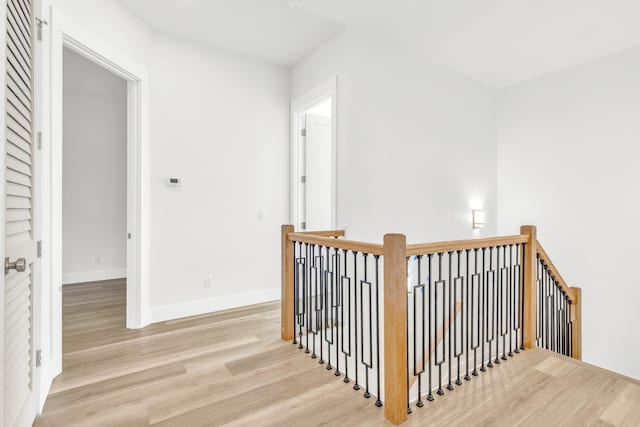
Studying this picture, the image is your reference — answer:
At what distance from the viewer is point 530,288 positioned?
2.66 m

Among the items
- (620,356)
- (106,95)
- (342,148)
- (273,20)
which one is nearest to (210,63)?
(273,20)

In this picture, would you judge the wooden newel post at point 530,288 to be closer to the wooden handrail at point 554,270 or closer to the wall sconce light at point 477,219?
the wooden handrail at point 554,270

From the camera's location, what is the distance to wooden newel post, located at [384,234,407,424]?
5.73 ft

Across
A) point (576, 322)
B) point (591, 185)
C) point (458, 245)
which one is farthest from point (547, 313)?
point (458, 245)

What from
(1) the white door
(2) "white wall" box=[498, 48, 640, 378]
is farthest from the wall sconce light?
(1) the white door

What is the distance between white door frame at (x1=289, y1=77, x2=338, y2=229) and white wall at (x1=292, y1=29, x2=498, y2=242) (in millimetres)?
72

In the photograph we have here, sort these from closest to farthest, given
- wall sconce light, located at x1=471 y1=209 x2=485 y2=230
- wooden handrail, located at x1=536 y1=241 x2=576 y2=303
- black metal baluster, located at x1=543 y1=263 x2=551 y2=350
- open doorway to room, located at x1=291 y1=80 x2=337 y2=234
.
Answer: wooden handrail, located at x1=536 y1=241 x2=576 y2=303 → black metal baluster, located at x1=543 y1=263 x2=551 y2=350 → open doorway to room, located at x1=291 y1=80 x2=337 y2=234 → wall sconce light, located at x1=471 y1=209 x2=485 y2=230

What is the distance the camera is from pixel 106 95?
5.19m

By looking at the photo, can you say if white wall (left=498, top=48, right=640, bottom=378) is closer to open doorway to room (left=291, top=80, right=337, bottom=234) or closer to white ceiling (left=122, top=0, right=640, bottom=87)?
white ceiling (left=122, top=0, right=640, bottom=87)

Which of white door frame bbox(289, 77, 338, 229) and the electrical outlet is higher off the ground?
white door frame bbox(289, 77, 338, 229)

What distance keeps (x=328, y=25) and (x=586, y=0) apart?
2244 mm

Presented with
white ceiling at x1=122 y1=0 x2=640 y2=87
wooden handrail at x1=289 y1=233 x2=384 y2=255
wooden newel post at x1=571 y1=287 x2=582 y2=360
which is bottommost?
wooden newel post at x1=571 y1=287 x2=582 y2=360

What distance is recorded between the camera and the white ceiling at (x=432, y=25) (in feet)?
9.44

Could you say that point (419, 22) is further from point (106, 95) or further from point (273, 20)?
point (106, 95)
